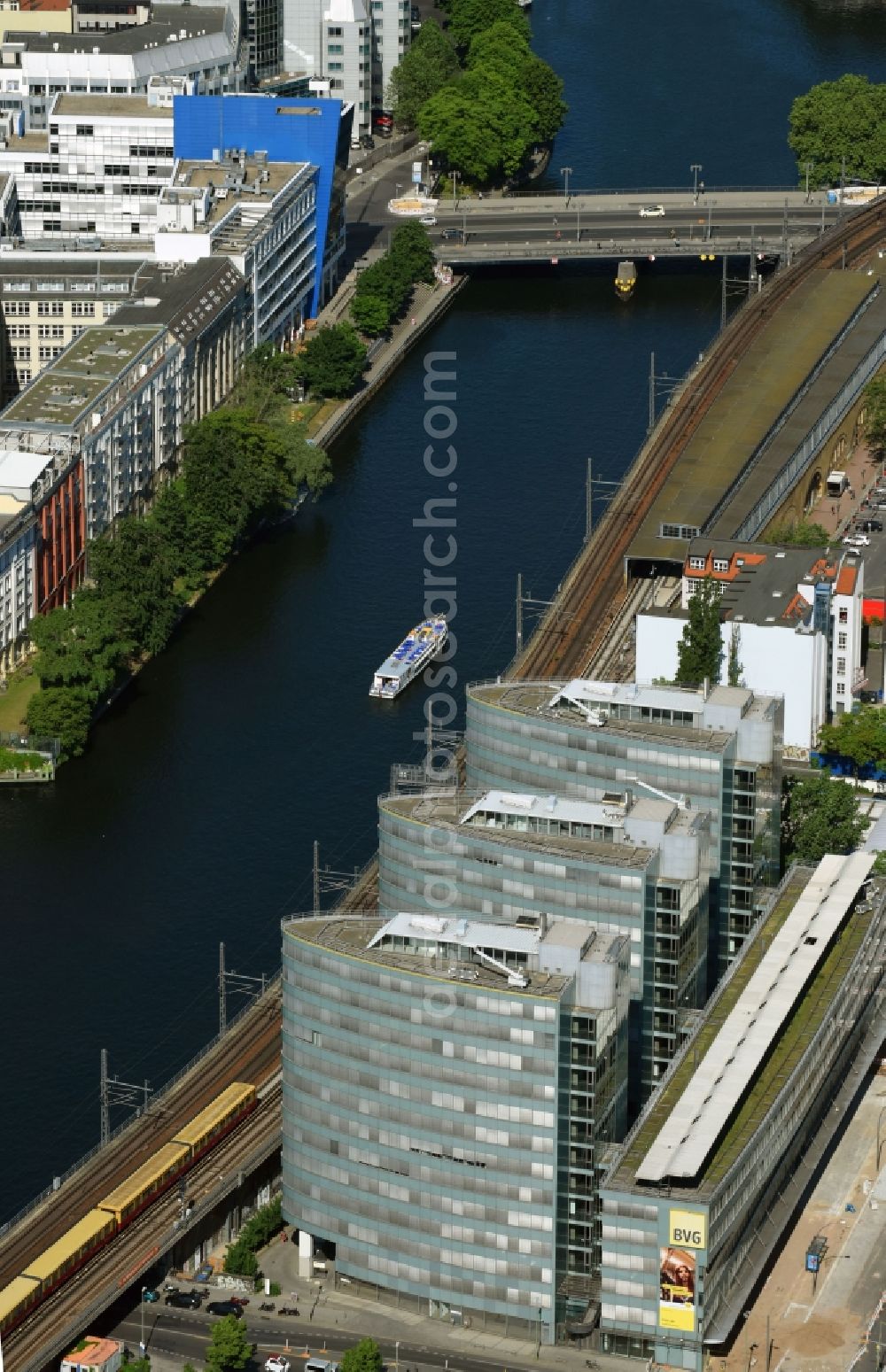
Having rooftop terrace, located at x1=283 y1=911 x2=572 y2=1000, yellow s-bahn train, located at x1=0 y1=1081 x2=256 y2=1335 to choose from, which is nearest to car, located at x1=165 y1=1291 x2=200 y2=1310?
yellow s-bahn train, located at x1=0 y1=1081 x2=256 y2=1335

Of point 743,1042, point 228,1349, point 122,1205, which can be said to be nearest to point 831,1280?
point 743,1042

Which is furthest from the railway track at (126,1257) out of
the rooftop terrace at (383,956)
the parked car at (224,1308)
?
the rooftop terrace at (383,956)

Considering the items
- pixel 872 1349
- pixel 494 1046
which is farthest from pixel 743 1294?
pixel 494 1046

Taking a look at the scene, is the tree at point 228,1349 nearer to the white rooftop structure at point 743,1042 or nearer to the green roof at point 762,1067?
the green roof at point 762,1067

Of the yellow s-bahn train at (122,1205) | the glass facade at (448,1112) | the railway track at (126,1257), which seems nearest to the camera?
the glass facade at (448,1112)

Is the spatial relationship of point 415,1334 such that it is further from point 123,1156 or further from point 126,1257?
point 123,1156

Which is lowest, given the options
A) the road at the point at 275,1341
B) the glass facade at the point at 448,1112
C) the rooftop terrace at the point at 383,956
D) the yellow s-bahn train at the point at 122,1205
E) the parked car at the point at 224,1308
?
the road at the point at 275,1341
